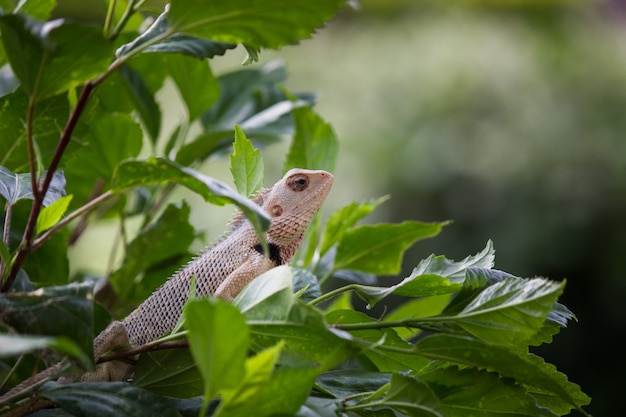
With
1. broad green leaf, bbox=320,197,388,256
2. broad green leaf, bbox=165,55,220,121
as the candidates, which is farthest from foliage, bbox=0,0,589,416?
broad green leaf, bbox=165,55,220,121

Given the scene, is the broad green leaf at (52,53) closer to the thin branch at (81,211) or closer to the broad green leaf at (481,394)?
the thin branch at (81,211)

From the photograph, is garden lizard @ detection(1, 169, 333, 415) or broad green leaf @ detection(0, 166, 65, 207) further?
garden lizard @ detection(1, 169, 333, 415)

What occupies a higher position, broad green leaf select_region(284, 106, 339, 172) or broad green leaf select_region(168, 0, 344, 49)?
broad green leaf select_region(168, 0, 344, 49)

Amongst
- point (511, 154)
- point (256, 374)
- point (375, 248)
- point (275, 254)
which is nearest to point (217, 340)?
point (256, 374)

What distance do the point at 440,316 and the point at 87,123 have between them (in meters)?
0.43

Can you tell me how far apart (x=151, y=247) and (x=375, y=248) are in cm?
35

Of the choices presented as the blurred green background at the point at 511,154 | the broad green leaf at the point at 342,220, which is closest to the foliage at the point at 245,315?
the broad green leaf at the point at 342,220

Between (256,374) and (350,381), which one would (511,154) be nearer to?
(350,381)

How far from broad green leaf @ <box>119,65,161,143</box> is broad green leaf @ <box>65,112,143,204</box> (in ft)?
0.19

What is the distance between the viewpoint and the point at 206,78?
118 centimetres

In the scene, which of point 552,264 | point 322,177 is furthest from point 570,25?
point 322,177

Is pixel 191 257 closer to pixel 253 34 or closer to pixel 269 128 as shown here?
pixel 269 128

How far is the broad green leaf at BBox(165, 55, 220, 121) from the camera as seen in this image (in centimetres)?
117

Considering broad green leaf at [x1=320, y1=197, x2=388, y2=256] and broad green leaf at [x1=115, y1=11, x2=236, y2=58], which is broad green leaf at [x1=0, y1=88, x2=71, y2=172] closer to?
broad green leaf at [x1=115, y1=11, x2=236, y2=58]
